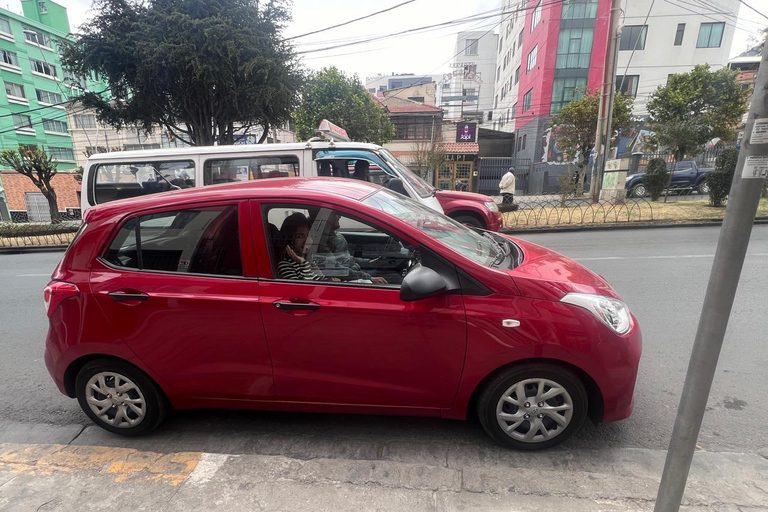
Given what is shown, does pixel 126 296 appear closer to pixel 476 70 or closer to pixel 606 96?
pixel 606 96

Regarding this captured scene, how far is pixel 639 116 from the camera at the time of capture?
93.1 feet

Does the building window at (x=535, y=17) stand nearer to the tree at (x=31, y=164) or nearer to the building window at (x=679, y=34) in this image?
the building window at (x=679, y=34)

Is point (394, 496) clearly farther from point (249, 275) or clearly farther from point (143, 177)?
point (143, 177)

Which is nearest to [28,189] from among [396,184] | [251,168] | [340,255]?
[251,168]

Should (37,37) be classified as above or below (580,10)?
above

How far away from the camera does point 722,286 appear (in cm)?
128

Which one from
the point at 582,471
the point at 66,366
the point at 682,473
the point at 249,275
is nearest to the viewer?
the point at 682,473

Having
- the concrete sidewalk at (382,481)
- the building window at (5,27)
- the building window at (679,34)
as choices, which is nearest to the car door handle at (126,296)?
the concrete sidewalk at (382,481)

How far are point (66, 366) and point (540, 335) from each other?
10.1 feet

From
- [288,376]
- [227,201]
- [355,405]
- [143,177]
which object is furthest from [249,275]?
[143,177]

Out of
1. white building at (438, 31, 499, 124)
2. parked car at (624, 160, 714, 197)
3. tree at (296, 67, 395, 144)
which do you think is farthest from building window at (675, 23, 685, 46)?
white building at (438, 31, 499, 124)

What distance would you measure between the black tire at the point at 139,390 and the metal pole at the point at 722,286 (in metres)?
2.88

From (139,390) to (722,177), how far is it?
48.5ft

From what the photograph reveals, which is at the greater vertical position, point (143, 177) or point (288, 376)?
point (143, 177)
